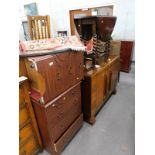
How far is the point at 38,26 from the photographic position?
3.23m

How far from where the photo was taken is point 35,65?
981 millimetres

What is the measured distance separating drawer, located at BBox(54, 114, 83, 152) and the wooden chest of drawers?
55cm

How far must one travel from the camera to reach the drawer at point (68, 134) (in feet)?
4.62

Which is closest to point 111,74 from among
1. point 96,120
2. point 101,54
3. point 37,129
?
point 101,54

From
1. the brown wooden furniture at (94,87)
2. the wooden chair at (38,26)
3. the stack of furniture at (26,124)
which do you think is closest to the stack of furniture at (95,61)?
the brown wooden furniture at (94,87)

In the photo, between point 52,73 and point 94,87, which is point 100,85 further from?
point 52,73

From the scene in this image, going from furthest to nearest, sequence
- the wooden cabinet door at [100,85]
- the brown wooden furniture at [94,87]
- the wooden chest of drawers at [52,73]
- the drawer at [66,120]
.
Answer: the wooden cabinet door at [100,85], the brown wooden furniture at [94,87], the drawer at [66,120], the wooden chest of drawers at [52,73]

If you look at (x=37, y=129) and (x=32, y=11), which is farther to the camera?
(x=32, y=11)

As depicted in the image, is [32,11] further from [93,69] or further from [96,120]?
[96,120]

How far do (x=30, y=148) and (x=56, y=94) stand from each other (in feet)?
2.24

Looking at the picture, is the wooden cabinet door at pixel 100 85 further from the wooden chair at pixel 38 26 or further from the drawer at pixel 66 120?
the wooden chair at pixel 38 26

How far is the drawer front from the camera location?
126 centimetres

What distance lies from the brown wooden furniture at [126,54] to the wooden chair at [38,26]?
2.11 m
